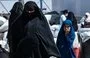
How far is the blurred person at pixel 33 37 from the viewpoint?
252 inches

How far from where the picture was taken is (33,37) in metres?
6.39

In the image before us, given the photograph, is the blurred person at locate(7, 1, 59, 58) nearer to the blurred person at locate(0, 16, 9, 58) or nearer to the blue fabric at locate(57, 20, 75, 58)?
the blue fabric at locate(57, 20, 75, 58)

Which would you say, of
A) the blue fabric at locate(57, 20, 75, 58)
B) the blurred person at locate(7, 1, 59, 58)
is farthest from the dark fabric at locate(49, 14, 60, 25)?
the blurred person at locate(7, 1, 59, 58)

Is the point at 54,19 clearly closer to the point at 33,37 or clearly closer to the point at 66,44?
the point at 66,44

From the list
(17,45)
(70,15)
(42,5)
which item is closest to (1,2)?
(42,5)

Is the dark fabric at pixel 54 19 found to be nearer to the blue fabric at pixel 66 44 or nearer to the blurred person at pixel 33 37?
the blue fabric at pixel 66 44

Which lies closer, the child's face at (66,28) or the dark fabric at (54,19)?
the child's face at (66,28)

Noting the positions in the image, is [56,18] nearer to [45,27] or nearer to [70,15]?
[70,15]

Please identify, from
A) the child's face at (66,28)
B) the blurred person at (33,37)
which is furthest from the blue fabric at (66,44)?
the blurred person at (33,37)

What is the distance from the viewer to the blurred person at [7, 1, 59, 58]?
6.39m

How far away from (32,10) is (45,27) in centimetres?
31

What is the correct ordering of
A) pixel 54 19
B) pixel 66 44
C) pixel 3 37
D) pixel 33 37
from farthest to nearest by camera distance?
pixel 54 19 < pixel 3 37 < pixel 66 44 < pixel 33 37

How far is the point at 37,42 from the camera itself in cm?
640

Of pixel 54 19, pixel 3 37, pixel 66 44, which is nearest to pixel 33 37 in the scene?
pixel 66 44
